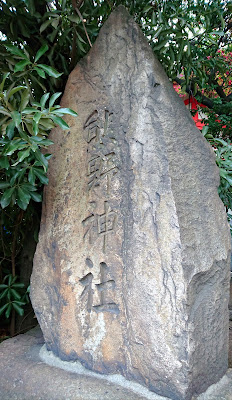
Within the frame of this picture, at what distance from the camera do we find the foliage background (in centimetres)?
178

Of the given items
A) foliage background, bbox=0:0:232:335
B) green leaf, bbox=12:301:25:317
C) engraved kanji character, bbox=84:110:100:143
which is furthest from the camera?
green leaf, bbox=12:301:25:317

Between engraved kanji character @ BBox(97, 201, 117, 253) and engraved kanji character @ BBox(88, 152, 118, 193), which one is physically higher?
engraved kanji character @ BBox(88, 152, 118, 193)

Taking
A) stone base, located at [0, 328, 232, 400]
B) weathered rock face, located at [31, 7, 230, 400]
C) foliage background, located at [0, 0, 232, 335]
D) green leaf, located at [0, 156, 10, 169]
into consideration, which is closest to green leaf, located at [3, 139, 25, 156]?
foliage background, located at [0, 0, 232, 335]

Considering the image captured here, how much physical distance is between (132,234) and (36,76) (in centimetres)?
129

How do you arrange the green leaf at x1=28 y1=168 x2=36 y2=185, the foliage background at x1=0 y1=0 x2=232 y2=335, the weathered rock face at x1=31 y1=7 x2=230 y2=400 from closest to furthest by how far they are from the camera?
the weathered rock face at x1=31 y1=7 x2=230 y2=400 < the foliage background at x1=0 y1=0 x2=232 y2=335 < the green leaf at x1=28 y1=168 x2=36 y2=185

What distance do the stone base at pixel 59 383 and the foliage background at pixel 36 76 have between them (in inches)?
18.2

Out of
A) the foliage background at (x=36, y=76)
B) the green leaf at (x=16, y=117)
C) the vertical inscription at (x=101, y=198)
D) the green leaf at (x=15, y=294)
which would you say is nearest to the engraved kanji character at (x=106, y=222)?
the vertical inscription at (x=101, y=198)

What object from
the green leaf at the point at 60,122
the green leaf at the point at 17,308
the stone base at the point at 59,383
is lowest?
the stone base at the point at 59,383

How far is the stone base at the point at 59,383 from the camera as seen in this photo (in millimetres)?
1790

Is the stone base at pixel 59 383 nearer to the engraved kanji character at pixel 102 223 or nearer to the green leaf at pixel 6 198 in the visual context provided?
the engraved kanji character at pixel 102 223

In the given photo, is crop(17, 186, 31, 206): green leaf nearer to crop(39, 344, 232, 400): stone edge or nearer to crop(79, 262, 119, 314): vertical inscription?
crop(79, 262, 119, 314): vertical inscription

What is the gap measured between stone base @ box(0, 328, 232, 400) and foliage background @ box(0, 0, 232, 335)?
1.52ft

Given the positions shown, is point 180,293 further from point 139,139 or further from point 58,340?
point 58,340

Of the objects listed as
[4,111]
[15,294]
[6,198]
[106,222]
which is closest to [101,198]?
[106,222]
